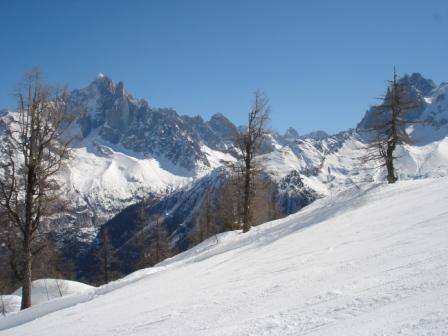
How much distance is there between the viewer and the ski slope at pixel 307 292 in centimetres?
671

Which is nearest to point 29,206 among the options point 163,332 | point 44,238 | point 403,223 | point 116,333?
point 44,238

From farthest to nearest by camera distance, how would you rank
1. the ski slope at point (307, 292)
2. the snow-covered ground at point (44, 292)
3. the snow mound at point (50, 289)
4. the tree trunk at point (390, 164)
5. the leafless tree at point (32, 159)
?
the tree trunk at point (390, 164) < the snow mound at point (50, 289) < the snow-covered ground at point (44, 292) < the leafless tree at point (32, 159) < the ski slope at point (307, 292)

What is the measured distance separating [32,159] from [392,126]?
22246 mm

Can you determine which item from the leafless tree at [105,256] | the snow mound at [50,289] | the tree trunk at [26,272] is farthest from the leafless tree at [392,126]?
the leafless tree at [105,256]

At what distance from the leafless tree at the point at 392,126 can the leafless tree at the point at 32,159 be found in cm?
2029

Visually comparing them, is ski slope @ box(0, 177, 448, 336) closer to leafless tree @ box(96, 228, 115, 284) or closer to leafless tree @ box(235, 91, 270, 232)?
leafless tree @ box(235, 91, 270, 232)

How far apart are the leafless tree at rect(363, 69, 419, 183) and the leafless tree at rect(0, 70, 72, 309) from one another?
66.6ft

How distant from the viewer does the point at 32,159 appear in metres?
17.2

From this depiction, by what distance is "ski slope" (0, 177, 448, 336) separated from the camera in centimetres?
671

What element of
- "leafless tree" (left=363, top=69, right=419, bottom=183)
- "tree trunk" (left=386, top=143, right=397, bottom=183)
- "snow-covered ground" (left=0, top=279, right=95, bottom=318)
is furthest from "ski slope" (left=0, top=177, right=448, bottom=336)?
"leafless tree" (left=363, top=69, right=419, bottom=183)

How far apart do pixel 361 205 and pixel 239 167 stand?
10.6m

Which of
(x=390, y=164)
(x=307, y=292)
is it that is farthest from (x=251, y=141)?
(x=307, y=292)

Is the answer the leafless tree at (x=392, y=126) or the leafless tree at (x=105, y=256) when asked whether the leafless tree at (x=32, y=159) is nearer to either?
the leafless tree at (x=392, y=126)

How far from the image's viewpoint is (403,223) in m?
Answer: 13.6
